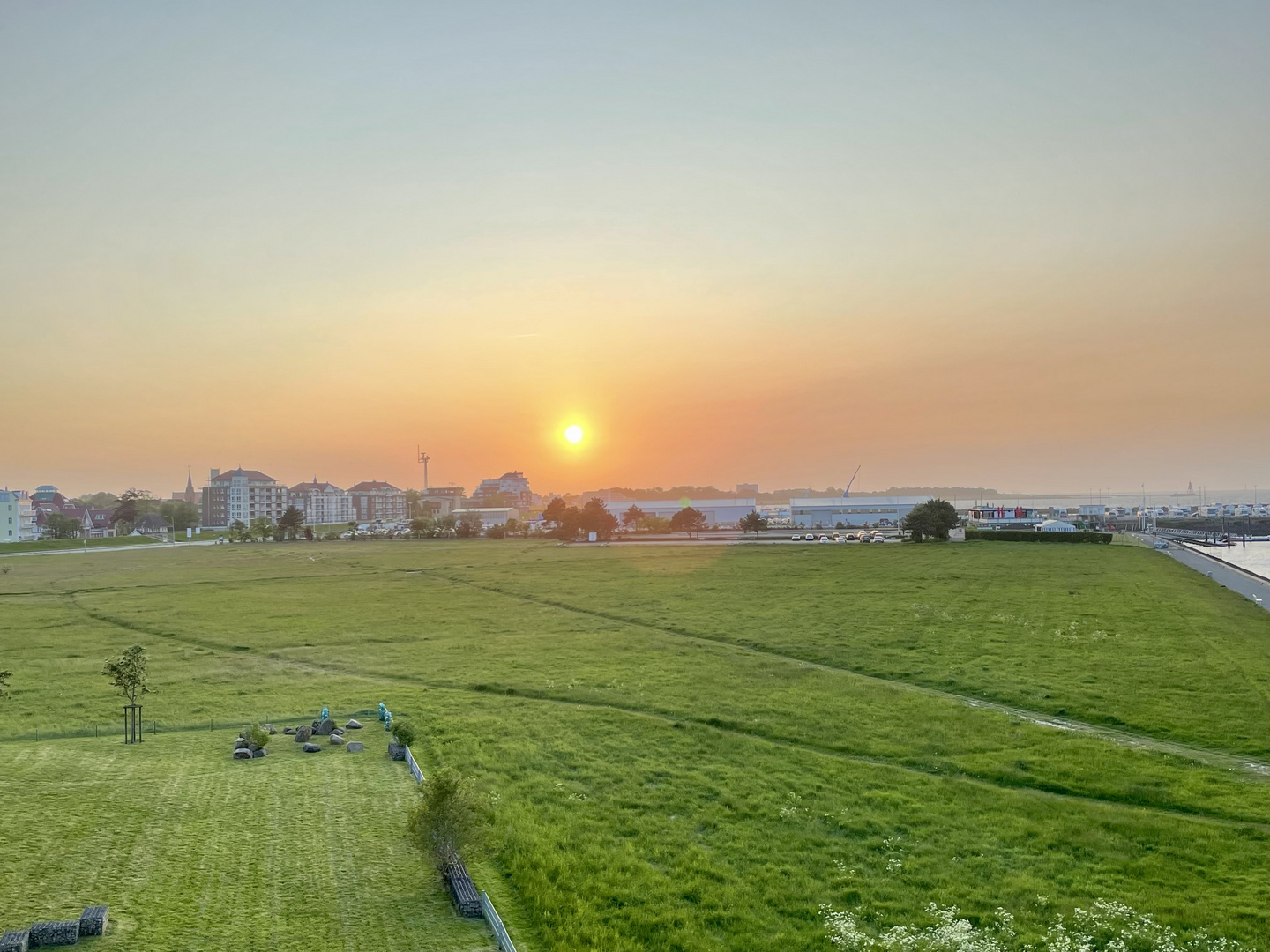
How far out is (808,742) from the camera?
2383 centimetres

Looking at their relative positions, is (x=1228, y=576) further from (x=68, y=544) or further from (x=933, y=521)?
(x=68, y=544)

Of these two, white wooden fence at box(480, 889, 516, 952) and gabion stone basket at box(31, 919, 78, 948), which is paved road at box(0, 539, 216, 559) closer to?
gabion stone basket at box(31, 919, 78, 948)

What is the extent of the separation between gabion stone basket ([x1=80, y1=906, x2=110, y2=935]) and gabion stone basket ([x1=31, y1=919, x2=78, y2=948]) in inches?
4.6

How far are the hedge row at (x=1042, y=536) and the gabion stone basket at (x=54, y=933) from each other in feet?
351

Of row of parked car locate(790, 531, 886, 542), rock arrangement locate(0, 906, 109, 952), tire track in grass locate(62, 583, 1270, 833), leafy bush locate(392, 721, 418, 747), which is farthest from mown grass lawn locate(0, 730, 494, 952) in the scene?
row of parked car locate(790, 531, 886, 542)

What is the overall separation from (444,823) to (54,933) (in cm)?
607

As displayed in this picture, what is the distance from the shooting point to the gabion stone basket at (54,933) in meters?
12.3

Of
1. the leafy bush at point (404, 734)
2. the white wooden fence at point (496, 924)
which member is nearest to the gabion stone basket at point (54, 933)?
the white wooden fence at point (496, 924)

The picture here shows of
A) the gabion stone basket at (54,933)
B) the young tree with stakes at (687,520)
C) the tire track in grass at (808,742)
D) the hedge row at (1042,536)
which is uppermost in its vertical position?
the young tree with stakes at (687,520)

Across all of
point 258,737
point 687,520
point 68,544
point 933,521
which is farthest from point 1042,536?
point 68,544

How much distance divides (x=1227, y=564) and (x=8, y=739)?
102229 millimetres

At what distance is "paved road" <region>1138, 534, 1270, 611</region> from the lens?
187ft

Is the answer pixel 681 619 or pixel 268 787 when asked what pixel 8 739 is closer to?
pixel 268 787

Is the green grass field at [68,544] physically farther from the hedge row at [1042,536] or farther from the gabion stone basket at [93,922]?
the hedge row at [1042,536]
